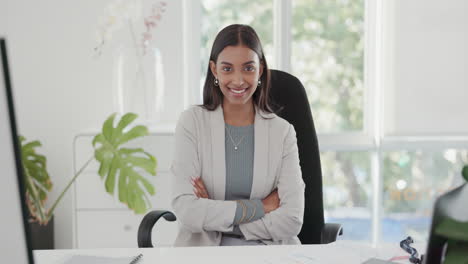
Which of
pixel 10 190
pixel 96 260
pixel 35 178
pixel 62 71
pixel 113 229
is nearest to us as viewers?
pixel 10 190

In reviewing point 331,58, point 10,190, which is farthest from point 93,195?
point 10,190

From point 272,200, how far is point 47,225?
1.84 metres

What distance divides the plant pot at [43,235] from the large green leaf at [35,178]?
3.8 inches

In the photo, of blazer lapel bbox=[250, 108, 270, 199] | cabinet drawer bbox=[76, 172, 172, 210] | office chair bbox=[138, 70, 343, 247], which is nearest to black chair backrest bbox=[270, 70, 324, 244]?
office chair bbox=[138, 70, 343, 247]

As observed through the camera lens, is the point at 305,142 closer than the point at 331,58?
Yes

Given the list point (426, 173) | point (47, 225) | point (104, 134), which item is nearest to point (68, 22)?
point (104, 134)

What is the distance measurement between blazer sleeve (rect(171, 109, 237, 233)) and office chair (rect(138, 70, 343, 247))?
1.11 feet

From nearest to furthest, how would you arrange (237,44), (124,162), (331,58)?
1. (237,44)
2. (124,162)
3. (331,58)

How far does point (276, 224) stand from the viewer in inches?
67.6

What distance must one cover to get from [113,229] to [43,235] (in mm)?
545

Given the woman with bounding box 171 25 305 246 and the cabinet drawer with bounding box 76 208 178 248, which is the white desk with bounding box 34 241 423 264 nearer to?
the woman with bounding box 171 25 305 246

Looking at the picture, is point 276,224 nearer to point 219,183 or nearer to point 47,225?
point 219,183

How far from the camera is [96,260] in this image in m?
1.24

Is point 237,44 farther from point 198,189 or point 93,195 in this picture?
point 93,195
